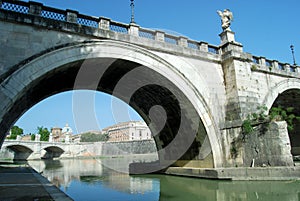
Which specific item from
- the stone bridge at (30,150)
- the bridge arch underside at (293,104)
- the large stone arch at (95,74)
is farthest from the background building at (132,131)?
the large stone arch at (95,74)

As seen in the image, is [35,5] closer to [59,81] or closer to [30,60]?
[30,60]

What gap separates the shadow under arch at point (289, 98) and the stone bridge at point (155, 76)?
11 centimetres

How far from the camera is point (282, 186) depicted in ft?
27.4

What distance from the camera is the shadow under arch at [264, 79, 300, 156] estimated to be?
520 inches

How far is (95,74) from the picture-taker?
11.2 m

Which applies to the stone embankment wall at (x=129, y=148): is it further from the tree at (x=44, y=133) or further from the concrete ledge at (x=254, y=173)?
the concrete ledge at (x=254, y=173)

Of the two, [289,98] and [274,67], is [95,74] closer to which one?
[274,67]

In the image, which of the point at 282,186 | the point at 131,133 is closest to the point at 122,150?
the point at 131,133

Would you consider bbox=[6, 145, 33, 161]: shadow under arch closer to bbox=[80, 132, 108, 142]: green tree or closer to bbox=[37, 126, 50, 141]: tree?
bbox=[37, 126, 50, 141]: tree

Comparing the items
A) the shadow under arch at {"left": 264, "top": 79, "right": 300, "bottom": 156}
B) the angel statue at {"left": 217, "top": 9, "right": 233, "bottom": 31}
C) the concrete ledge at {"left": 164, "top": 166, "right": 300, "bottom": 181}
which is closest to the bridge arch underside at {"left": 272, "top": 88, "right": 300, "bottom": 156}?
the shadow under arch at {"left": 264, "top": 79, "right": 300, "bottom": 156}

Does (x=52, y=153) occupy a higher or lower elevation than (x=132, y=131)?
lower

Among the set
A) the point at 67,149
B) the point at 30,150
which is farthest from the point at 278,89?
the point at 67,149

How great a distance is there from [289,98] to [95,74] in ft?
44.4

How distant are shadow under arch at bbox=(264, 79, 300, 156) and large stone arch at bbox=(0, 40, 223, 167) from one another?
165 inches
